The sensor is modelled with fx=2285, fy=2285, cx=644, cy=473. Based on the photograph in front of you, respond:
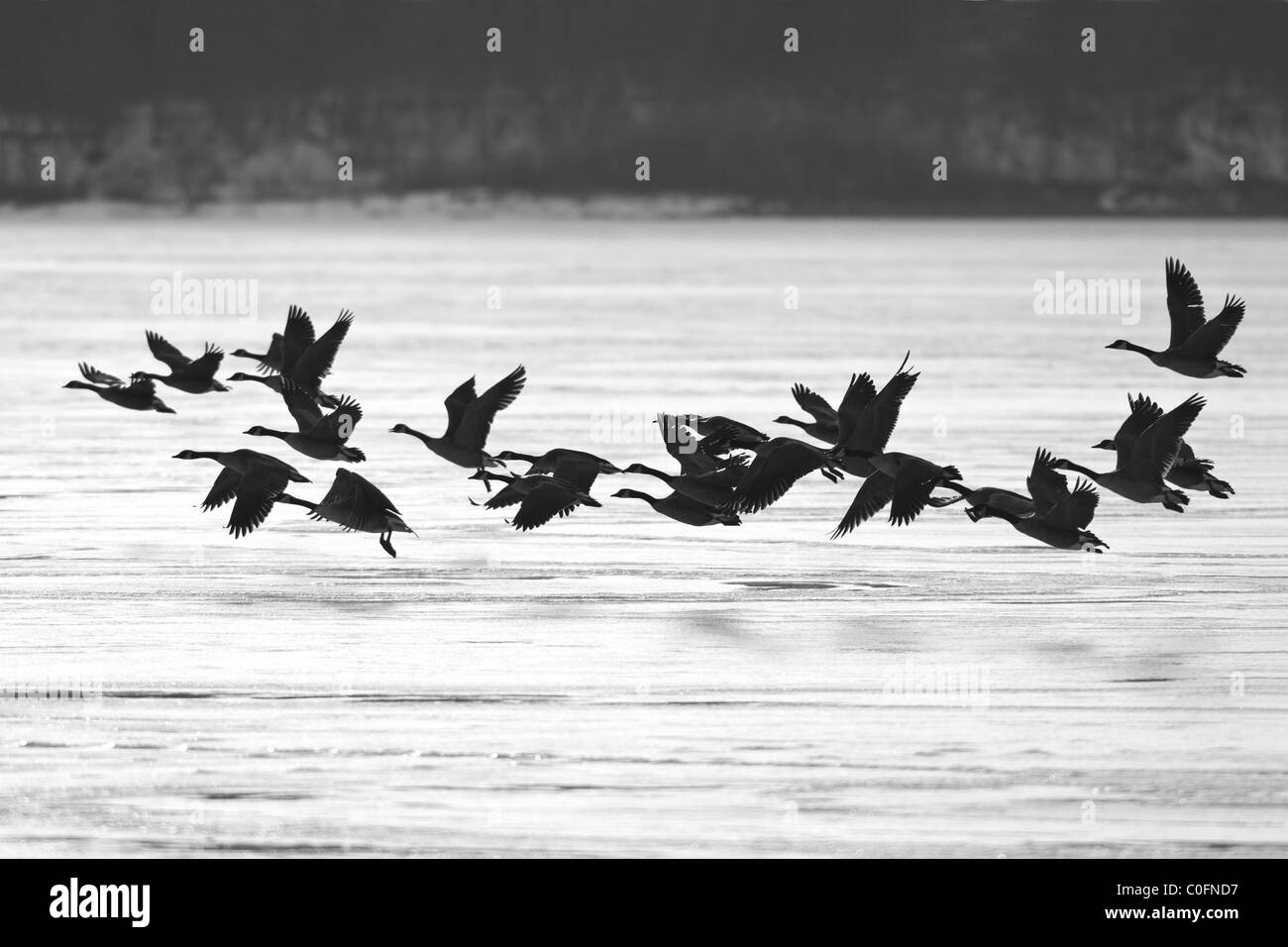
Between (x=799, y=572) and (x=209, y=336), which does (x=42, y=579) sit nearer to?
(x=799, y=572)

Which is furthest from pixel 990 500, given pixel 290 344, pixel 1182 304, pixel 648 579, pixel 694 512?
pixel 290 344

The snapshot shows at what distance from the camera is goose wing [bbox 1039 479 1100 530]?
10.9 m

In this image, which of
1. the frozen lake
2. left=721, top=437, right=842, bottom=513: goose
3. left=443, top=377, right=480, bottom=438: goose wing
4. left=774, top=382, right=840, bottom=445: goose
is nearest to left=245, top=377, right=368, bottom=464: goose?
left=443, top=377, right=480, bottom=438: goose wing

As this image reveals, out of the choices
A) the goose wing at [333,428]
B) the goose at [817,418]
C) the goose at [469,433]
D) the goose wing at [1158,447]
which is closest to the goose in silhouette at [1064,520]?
the goose wing at [1158,447]

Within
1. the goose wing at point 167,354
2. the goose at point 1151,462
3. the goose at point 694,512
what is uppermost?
the goose wing at point 167,354

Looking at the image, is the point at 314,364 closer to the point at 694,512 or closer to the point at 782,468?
the point at 694,512

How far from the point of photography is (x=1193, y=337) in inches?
488

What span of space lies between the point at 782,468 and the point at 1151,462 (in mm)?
1818

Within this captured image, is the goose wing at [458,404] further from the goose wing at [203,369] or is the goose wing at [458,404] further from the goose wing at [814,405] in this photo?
the goose wing at [203,369]

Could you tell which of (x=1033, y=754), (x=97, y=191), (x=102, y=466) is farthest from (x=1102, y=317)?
(x=97, y=191)

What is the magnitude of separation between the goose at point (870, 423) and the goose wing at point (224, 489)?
323cm

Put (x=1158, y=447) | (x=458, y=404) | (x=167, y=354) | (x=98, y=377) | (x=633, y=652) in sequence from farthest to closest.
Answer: (x=167, y=354) → (x=98, y=377) → (x=458, y=404) → (x=1158, y=447) → (x=633, y=652)

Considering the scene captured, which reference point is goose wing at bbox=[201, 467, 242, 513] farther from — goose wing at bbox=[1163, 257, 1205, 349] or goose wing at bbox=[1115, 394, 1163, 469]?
goose wing at bbox=[1163, 257, 1205, 349]

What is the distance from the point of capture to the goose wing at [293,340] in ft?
45.0
